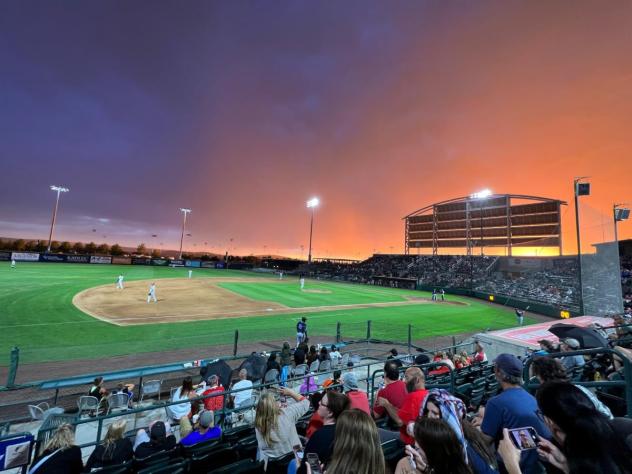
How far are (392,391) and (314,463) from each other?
2480mm

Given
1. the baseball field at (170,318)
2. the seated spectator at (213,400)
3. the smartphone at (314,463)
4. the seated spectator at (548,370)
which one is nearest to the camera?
the smartphone at (314,463)

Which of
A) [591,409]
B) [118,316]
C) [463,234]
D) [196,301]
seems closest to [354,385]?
[591,409]

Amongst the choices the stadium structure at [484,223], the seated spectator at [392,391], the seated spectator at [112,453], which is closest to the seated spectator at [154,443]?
the seated spectator at [112,453]

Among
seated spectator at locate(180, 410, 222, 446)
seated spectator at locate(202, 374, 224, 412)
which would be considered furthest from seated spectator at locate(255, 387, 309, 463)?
seated spectator at locate(202, 374, 224, 412)

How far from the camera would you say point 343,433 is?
2.20 meters

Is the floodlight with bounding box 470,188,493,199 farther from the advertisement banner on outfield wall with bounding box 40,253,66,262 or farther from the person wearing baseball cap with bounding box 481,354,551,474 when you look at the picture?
the advertisement banner on outfield wall with bounding box 40,253,66,262

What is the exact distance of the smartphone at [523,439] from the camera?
2494 mm

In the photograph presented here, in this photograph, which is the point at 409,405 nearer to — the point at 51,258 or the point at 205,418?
the point at 205,418

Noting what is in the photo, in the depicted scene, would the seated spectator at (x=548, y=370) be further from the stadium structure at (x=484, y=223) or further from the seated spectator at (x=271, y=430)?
the stadium structure at (x=484, y=223)

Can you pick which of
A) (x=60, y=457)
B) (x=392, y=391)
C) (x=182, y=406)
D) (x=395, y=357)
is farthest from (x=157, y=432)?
(x=395, y=357)

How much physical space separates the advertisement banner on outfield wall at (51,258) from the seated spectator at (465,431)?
254 ft

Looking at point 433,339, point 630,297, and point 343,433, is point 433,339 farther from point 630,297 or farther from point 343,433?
point 630,297

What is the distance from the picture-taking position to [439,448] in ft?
6.38

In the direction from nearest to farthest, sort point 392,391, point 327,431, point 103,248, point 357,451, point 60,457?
1. point 357,451
2. point 327,431
3. point 60,457
4. point 392,391
5. point 103,248
